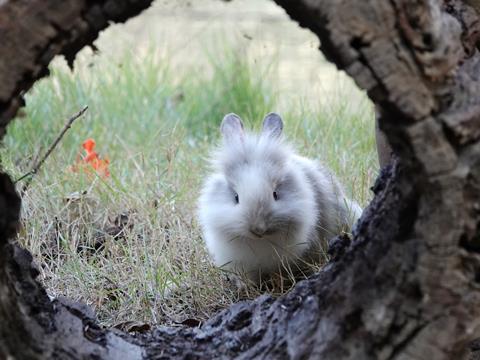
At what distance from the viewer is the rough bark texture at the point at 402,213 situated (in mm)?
2348

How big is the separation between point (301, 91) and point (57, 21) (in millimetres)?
4752

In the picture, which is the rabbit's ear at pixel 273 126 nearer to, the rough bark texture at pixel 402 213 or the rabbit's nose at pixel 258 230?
the rabbit's nose at pixel 258 230

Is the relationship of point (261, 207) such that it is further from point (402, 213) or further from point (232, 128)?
point (402, 213)

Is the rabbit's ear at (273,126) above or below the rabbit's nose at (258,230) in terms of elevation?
above

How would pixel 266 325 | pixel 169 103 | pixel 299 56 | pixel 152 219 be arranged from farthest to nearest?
pixel 299 56 < pixel 169 103 < pixel 152 219 < pixel 266 325

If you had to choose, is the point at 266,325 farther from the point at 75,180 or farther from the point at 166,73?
the point at 166,73

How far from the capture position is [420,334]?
246cm

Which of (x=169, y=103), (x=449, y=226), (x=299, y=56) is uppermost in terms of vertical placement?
(x=449, y=226)

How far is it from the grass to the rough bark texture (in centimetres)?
76

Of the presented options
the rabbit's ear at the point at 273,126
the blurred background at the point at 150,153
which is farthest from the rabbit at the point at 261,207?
the blurred background at the point at 150,153

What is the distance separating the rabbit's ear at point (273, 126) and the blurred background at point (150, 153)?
43cm

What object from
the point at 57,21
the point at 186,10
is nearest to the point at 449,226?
the point at 57,21

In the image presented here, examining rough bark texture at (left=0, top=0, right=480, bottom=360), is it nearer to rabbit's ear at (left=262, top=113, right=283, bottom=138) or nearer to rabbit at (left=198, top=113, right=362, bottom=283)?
rabbit at (left=198, top=113, right=362, bottom=283)

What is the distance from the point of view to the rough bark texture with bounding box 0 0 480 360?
7.70ft
